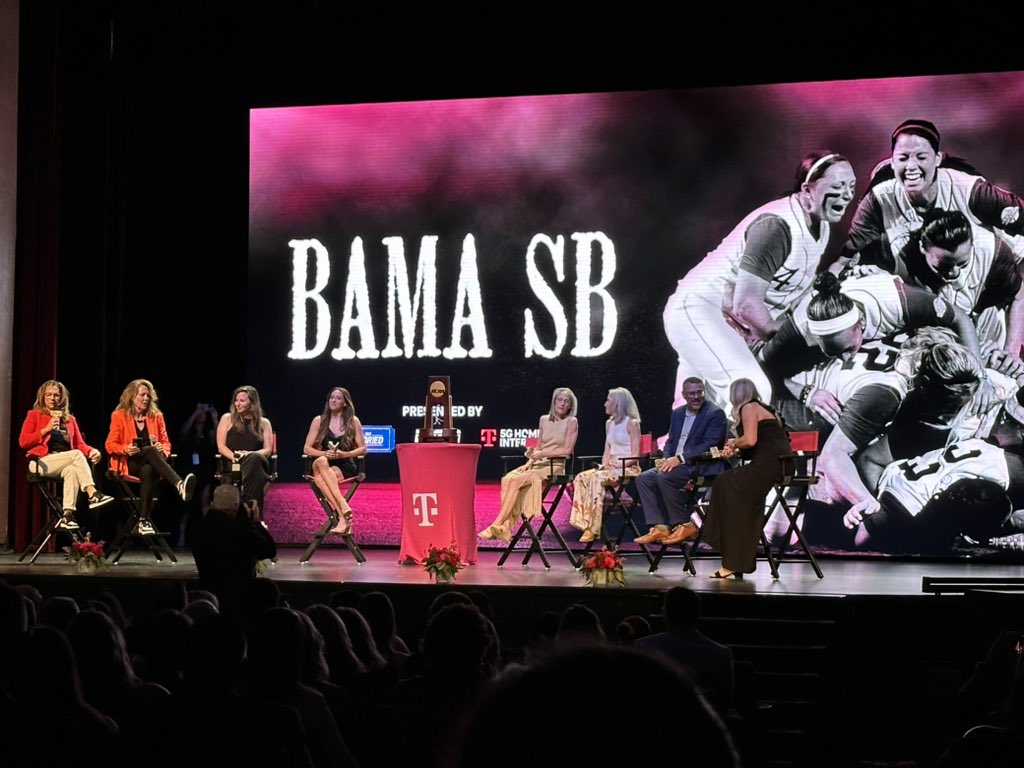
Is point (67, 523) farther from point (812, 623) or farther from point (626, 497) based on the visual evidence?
point (812, 623)

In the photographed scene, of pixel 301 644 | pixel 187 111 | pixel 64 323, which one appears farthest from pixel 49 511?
pixel 301 644

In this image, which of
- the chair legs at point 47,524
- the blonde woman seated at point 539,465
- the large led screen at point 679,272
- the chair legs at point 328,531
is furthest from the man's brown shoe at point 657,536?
the chair legs at point 47,524

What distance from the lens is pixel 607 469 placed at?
339 inches

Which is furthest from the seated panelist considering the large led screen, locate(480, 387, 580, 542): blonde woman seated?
locate(480, 387, 580, 542): blonde woman seated

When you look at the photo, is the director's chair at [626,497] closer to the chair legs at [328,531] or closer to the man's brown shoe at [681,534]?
the man's brown shoe at [681,534]

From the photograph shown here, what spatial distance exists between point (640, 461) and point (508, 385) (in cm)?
147

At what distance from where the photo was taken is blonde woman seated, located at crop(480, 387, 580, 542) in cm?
838

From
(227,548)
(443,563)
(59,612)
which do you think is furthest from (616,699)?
(443,563)

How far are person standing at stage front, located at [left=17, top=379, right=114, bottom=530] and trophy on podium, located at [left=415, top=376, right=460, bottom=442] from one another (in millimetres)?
2153

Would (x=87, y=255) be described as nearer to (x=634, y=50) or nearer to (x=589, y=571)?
(x=634, y=50)

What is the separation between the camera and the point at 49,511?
9578 mm

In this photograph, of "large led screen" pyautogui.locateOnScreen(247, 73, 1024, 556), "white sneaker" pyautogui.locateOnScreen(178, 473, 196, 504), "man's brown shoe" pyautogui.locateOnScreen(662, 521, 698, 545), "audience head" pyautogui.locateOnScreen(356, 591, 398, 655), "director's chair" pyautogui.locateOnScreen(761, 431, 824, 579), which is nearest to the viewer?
"audience head" pyautogui.locateOnScreen(356, 591, 398, 655)

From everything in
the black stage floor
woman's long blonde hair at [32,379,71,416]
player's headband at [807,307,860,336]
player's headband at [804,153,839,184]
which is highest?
player's headband at [804,153,839,184]

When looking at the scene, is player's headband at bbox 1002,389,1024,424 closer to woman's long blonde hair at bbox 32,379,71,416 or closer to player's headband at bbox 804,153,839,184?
Answer: player's headband at bbox 804,153,839,184
